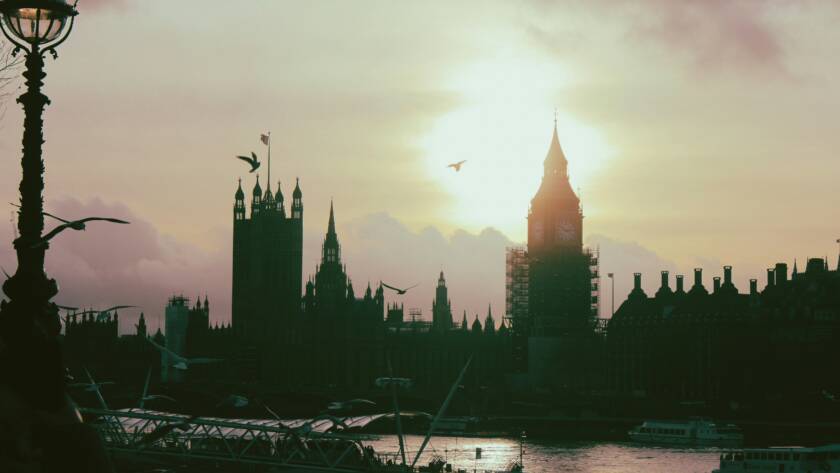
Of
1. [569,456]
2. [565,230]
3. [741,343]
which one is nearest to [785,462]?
[569,456]

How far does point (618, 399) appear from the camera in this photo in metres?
94.7

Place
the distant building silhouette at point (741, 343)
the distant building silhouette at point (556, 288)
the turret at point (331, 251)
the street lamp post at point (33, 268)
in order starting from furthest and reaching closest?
Answer: the turret at point (331, 251) < the distant building silhouette at point (556, 288) < the distant building silhouette at point (741, 343) < the street lamp post at point (33, 268)

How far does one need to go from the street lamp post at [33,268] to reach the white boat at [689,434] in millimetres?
70697

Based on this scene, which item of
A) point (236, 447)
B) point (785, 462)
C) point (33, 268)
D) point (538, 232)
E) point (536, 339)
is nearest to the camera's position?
point (33, 268)

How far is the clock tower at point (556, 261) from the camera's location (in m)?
105

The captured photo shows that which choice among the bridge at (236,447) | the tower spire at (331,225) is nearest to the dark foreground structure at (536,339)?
the tower spire at (331,225)

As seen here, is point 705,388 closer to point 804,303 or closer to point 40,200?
point 804,303

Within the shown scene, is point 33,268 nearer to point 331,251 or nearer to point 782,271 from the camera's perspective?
point 782,271

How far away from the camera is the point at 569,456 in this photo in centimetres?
6775

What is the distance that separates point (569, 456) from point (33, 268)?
61.1 m

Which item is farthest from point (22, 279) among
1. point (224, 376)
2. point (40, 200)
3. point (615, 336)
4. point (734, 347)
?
point (224, 376)

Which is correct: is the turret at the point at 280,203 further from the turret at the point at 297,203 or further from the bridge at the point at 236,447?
the bridge at the point at 236,447

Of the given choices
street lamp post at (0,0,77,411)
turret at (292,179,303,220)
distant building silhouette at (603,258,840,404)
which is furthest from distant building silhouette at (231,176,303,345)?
street lamp post at (0,0,77,411)

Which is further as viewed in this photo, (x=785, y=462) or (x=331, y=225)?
(x=331, y=225)
